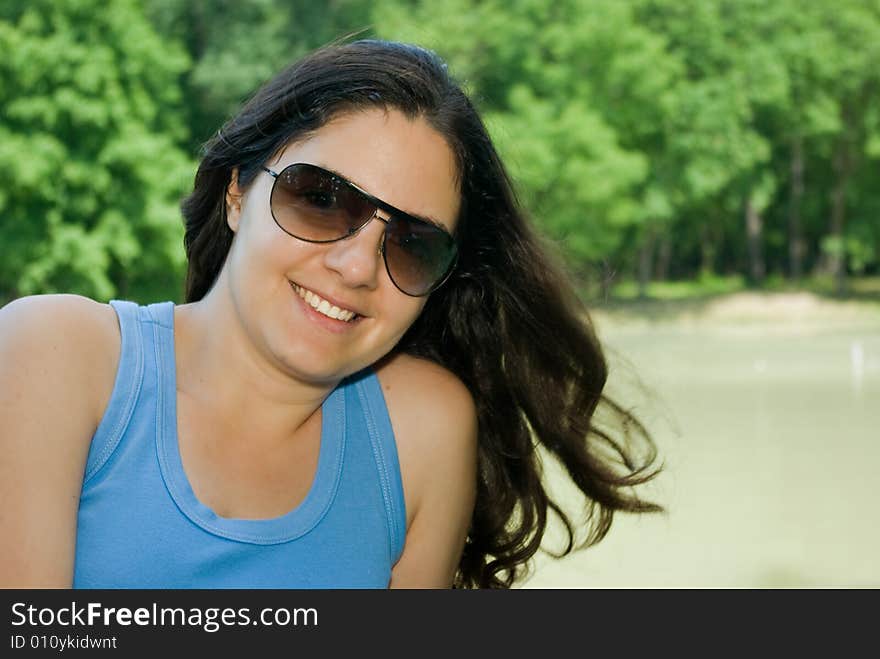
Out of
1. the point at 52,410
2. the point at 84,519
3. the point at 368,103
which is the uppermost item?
the point at 368,103

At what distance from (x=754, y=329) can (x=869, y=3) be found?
34.2 ft

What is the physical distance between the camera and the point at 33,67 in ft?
73.1

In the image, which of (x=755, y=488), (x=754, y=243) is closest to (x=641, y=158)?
(x=754, y=243)

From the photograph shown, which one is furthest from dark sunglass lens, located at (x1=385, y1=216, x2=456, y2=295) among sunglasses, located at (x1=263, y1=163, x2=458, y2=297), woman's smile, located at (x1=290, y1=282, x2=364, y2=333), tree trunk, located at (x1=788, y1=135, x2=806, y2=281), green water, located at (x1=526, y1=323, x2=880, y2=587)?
tree trunk, located at (x1=788, y1=135, x2=806, y2=281)

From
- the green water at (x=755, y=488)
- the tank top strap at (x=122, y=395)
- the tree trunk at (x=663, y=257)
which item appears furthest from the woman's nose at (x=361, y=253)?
the tree trunk at (x=663, y=257)

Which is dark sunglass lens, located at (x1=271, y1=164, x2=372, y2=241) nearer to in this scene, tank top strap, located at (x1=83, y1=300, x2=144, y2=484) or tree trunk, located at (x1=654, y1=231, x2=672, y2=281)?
tank top strap, located at (x1=83, y1=300, x2=144, y2=484)

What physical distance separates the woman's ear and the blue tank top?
23 centimetres

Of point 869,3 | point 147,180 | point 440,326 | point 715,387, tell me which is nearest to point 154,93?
point 147,180

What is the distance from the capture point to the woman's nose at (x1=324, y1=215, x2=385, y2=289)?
1.89 m

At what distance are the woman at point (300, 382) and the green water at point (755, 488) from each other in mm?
645

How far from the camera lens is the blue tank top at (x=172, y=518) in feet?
5.45

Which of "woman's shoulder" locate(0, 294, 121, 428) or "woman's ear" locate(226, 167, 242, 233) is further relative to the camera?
"woman's ear" locate(226, 167, 242, 233)
